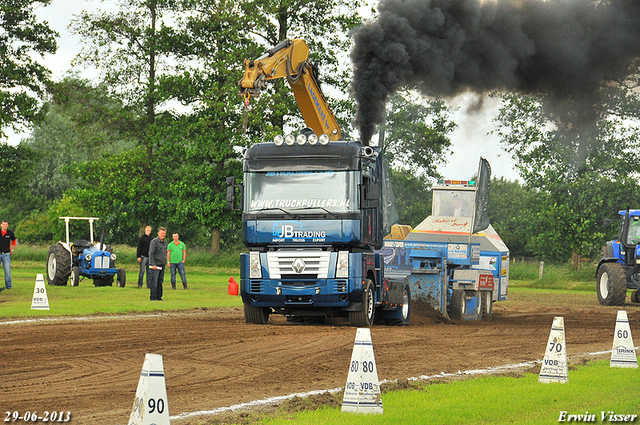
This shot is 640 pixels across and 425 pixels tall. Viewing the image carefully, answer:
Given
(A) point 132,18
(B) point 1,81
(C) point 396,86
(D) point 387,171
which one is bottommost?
(D) point 387,171

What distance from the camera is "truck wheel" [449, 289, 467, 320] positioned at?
68.2 feet

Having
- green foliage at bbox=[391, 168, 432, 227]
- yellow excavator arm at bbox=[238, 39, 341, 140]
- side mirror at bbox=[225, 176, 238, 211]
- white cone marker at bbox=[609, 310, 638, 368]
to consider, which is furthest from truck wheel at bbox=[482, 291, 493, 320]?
green foliage at bbox=[391, 168, 432, 227]

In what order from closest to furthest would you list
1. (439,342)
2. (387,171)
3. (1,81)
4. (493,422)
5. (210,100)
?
(493,422) < (439,342) < (387,171) < (1,81) < (210,100)

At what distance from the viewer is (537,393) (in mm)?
9406

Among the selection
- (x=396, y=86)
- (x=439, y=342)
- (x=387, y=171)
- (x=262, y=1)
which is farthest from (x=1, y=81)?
(x=439, y=342)

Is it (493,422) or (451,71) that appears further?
(451,71)

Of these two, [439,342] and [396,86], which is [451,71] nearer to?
[396,86]

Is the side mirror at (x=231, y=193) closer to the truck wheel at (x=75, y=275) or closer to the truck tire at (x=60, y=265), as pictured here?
the truck tire at (x=60, y=265)

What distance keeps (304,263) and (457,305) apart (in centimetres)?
599

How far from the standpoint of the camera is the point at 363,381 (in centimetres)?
773

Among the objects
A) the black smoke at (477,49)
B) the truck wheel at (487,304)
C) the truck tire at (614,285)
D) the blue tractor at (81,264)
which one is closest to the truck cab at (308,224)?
the black smoke at (477,49)

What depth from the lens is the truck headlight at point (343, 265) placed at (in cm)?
1608

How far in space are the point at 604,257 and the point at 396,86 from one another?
42.9ft

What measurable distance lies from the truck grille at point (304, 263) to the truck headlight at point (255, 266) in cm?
46
